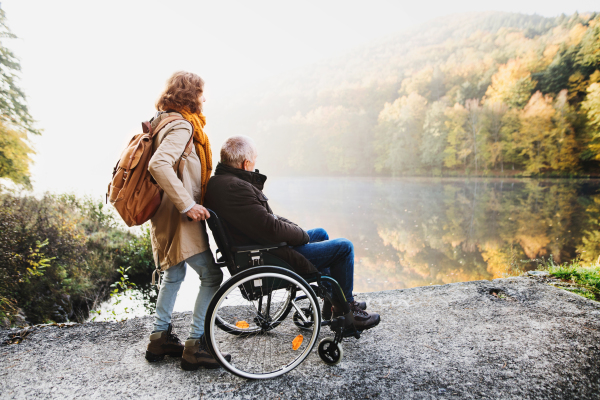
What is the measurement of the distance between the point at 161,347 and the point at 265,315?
61 cm

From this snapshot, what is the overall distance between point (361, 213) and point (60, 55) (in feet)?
64.6

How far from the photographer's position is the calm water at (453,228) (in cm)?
1180

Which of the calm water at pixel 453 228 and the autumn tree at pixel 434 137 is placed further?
the autumn tree at pixel 434 137

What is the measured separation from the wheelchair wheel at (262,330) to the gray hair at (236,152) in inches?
23.1

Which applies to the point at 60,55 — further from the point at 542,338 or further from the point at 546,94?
the point at 546,94

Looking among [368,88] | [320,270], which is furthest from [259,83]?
[320,270]

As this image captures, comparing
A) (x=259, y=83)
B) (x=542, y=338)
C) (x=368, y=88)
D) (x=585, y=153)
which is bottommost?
(x=542, y=338)

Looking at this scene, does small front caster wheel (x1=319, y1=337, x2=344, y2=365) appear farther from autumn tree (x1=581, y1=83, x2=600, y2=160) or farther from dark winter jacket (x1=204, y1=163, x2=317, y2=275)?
autumn tree (x1=581, y1=83, x2=600, y2=160)

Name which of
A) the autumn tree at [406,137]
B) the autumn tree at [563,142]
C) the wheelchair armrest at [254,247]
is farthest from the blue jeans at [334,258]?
the autumn tree at [406,137]

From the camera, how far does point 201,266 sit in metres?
1.76

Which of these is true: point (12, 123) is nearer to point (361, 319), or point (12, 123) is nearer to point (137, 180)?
point (137, 180)

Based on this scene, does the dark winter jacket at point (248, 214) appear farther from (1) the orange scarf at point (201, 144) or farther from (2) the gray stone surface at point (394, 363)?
(2) the gray stone surface at point (394, 363)

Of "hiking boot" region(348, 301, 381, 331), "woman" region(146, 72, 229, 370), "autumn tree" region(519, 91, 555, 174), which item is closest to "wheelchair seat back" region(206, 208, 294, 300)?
"woman" region(146, 72, 229, 370)

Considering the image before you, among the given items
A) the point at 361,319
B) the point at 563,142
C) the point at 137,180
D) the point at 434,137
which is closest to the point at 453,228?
the point at 563,142
